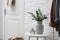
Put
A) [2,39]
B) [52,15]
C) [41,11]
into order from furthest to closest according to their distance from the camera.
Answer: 1. [2,39]
2. [41,11]
3. [52,15]

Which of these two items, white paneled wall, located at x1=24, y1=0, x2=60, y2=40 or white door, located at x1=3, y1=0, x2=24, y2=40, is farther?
white door, located at x1=3, y1=0, x2=24, y2=40

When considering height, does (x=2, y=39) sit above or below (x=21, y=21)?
below

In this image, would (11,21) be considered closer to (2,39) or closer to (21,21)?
(21,21)

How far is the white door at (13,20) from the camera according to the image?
3758 mm

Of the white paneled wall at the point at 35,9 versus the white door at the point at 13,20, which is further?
the white door at the point at 13,20

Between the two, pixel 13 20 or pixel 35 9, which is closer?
pixel 35 9

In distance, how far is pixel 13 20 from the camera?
3.95 m

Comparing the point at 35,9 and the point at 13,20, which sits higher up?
the point at 35,9

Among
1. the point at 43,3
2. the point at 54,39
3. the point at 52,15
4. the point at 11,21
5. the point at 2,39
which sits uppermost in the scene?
the point at 43,3

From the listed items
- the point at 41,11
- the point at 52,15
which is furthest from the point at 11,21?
the point at 52,15

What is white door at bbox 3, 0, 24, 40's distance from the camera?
3758 mm

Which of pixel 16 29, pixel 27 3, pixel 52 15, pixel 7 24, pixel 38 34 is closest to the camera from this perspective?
pixel 52 15

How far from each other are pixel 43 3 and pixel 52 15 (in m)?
0.76

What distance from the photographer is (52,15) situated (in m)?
2.48
